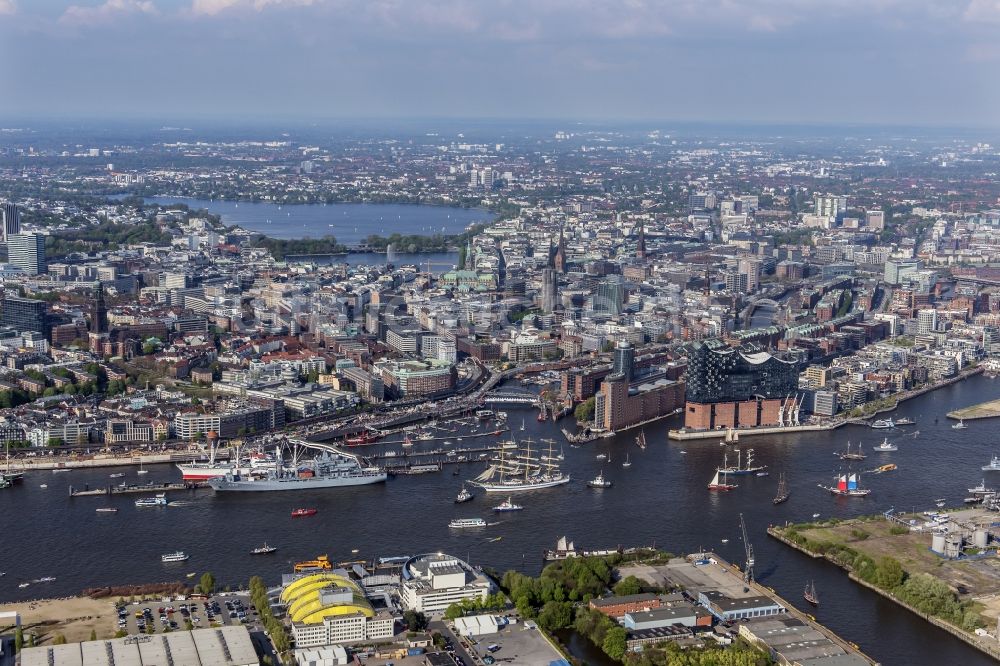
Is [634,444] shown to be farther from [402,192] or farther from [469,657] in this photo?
[402,192]

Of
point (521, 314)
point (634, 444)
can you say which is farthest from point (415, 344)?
point (634, 444)

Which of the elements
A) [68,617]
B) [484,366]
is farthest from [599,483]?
[484,366]

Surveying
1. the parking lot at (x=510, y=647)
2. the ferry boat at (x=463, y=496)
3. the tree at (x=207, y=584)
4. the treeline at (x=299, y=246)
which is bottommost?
the parking lot at (x=510, y=647)

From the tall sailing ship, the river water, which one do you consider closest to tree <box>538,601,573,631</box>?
the tall sailing ship

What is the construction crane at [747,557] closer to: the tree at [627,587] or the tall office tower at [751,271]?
the tree at [627,587]

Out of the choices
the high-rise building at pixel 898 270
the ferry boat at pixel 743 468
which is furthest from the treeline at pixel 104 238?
the ferry boat at pixel 743 468
